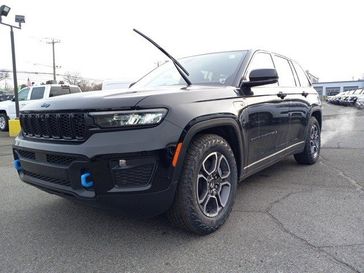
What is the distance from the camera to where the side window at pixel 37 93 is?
41.1 feet

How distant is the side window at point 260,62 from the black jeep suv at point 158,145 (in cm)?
7

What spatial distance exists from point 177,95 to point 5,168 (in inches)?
177

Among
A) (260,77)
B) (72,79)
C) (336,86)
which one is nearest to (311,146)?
(260,77)

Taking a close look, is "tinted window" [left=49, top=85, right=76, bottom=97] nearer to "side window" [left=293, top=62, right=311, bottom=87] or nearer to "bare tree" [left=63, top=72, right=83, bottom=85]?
"side window" [left=293, top=62, right=311, bottom=87]

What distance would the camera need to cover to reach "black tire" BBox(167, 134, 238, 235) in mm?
2631

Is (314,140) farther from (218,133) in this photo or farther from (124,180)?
(124,180)

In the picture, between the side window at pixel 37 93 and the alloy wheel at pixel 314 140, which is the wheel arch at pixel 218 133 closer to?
the alloy wheel at pixel 314 140

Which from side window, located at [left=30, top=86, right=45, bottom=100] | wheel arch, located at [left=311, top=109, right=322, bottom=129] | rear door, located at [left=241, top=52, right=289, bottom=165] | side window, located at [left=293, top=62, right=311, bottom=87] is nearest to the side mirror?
rear door, located at [left=241, top=52, right=289, bottom=165]

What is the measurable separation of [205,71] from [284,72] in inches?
59.8

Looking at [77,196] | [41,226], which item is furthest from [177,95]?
[41,226]

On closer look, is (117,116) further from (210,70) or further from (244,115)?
(210,70)

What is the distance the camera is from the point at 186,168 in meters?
2.62

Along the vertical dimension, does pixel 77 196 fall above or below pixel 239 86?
below

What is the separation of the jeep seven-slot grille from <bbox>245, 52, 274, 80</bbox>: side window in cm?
191
